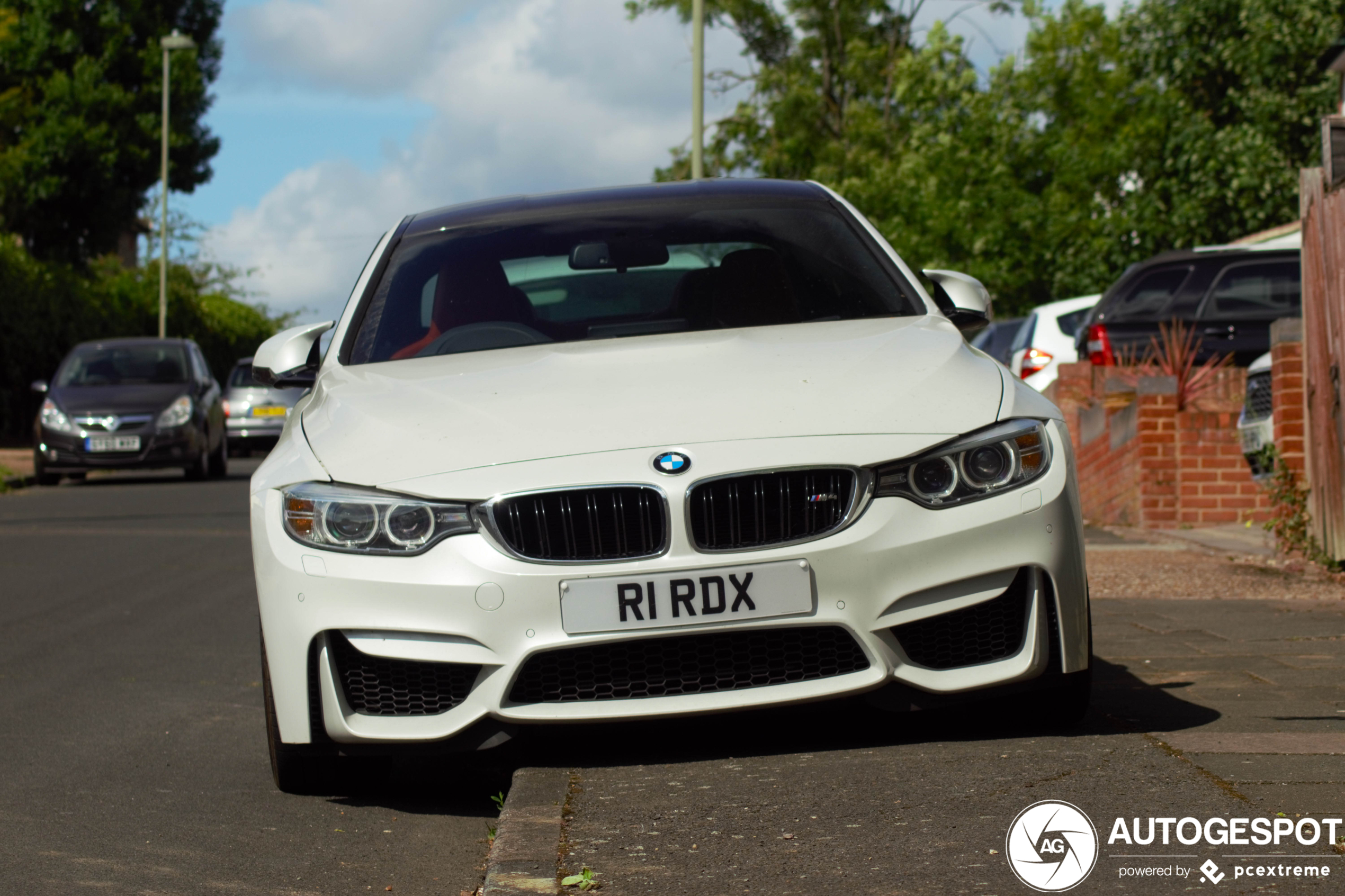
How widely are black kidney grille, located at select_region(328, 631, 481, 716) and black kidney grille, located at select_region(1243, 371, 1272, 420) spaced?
270 inches

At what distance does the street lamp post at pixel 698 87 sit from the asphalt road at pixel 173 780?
42.5 ft

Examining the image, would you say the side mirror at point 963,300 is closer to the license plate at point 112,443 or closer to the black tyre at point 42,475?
the license plate at point 112,443

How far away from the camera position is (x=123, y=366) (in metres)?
20.7

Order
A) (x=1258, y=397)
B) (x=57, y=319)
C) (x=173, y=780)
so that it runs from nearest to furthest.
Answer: (x=173, y=780) < (x=1258, y=397) < (x=57, y=319)

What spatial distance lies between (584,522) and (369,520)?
1.62 feet

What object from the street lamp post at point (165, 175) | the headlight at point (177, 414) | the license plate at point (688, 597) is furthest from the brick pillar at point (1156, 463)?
the street lamp post at point (165, 175)

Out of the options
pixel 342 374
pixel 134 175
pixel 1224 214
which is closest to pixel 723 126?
pixel 134 175

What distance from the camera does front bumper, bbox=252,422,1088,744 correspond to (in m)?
3.69

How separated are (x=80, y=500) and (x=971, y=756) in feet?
47.6

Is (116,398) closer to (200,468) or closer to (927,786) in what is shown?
(200,468)

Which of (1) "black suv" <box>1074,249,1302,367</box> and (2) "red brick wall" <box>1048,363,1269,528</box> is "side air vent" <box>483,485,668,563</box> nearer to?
(2) "red brick wall" <box>1048,363,1269,528</box>

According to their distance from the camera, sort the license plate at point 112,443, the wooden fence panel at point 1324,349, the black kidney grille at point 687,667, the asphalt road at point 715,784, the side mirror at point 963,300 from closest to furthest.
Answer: the asphalt road at point 715,784
the black kidney grille at point 687,667
the side mirror at point 963,300
the wooden fence panel at point 1324,349
the license plate at point 112,443

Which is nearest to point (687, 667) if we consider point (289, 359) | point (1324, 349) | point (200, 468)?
point (289, 359)

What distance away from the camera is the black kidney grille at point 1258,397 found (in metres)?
9.65
